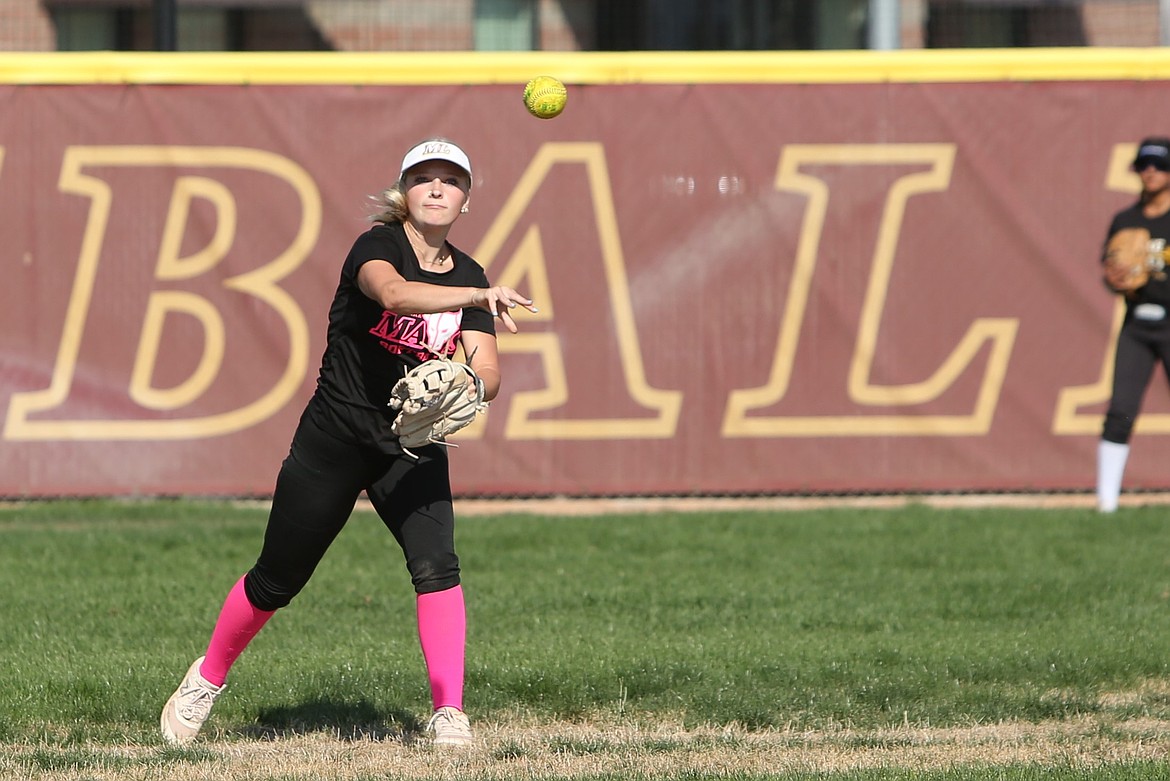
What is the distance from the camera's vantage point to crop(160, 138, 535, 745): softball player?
17.2 feet

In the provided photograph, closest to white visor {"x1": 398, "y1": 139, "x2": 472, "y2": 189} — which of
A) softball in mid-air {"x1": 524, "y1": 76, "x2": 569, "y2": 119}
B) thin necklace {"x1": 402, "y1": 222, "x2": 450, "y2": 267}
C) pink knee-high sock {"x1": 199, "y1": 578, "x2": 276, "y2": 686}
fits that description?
thin necklace {"x1": 402, "y1": 222, "x2": 450, "y2": 267}

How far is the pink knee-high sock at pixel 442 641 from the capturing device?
529 centimetres

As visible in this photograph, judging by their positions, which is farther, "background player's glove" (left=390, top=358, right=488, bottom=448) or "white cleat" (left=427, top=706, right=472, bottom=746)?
"white cleat" (left=427, top=706, right=472, bottom=746)

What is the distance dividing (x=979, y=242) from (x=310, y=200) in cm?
412

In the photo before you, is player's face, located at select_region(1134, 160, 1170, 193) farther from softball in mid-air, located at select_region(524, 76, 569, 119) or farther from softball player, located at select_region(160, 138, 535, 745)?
softball player, located at select_region(160, 138, 535, 745)

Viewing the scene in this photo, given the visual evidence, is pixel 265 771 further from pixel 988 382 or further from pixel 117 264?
pixel 988 382

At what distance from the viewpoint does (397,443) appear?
17.3ft

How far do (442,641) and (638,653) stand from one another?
146 cm

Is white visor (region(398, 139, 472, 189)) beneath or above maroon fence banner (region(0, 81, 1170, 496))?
above

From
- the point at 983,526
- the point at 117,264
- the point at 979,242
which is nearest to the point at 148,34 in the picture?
the point at 117,264

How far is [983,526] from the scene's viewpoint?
9719 mm

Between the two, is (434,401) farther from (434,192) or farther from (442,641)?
(442,641)

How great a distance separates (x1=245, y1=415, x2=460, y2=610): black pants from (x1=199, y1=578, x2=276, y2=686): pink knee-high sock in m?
0.13

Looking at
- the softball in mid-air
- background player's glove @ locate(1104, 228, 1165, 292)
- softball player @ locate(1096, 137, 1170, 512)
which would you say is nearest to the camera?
the softball in mid-air
